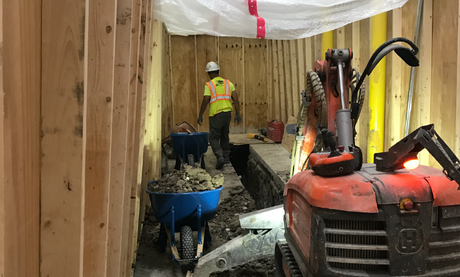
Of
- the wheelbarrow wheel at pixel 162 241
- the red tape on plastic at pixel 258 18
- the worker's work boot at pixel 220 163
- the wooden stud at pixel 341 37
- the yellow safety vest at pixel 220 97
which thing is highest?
the wooden stud at pixel 341 37

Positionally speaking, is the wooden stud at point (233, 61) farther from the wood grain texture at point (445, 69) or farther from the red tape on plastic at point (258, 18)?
the wood grain texture at point (445, 69)

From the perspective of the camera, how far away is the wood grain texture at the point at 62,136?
43.8 inches

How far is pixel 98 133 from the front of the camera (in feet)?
4.95

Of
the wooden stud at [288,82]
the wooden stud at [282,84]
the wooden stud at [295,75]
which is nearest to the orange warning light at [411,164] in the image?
the wooden stud at [295,75]

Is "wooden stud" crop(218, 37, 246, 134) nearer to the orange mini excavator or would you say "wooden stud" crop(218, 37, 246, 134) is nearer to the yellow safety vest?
the yellow safety vest

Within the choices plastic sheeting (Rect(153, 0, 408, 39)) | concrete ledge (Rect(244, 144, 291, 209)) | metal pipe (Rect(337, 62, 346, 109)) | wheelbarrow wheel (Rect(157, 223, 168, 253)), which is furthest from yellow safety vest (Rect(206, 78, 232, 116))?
Answer: metal pipe (Rect(337, 62, 346, 109))

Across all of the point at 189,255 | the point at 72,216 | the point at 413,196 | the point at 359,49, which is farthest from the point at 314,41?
the point at 72,216

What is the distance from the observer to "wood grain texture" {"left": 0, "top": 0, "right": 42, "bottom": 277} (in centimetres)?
93

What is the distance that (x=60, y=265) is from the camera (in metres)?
1.19

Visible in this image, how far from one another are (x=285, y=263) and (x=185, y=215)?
1258 mm

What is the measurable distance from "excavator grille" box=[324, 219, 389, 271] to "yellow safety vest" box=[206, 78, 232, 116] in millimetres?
5065

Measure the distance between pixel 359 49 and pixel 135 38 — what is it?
304 cm

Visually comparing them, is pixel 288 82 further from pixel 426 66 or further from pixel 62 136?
pixel 62 136

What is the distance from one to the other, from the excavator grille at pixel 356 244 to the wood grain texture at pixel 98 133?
1030mm
